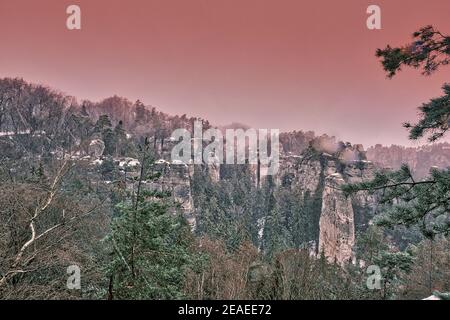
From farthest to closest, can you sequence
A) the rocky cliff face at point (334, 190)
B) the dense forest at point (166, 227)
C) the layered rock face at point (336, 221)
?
the rocky cliff face at point (334, 190)
the layered rock face at point (336, 221)
the dense forest at point (166, 227)

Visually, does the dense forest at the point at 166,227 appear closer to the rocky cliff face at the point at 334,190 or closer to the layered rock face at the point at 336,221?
the layered rock face at the point at 336,221

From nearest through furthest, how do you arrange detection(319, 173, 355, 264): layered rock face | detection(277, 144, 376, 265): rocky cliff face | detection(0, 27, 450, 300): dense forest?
detection(0, 27, 450, 300): dense forest, detection(319, 173, 355, 264): layered rock face, detection(277, 144, 376, 265): rocky cliff face

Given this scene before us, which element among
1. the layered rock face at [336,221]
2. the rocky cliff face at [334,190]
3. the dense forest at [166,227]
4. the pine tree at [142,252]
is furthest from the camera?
the rocky cliff face at [334,190]

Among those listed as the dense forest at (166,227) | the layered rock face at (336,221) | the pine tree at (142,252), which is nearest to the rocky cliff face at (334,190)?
the layered rock face at (336,221)

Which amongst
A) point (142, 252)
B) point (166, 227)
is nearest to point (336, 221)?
Answer: point (166, 227)

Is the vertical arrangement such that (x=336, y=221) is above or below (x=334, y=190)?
below

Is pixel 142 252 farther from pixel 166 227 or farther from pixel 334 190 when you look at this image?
pixel 334 190

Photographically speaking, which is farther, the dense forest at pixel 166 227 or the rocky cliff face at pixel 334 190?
the rocky cliff face at pixel 334 190

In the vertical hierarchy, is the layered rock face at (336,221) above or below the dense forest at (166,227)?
below

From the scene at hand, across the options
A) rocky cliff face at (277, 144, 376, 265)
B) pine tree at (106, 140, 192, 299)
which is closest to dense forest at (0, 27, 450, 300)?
pine tree at (106, 140, 192, 299)

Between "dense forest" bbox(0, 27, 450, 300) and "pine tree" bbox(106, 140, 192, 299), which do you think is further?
"pine tree" bbox(106, 140, 192, 299)

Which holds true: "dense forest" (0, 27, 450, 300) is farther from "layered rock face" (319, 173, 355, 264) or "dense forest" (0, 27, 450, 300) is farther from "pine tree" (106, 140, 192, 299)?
"layered rock face" (319, 173, 355, 264)

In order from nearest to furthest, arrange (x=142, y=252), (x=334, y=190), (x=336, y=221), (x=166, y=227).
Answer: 1. (x=142, y=252)
2. (x=166, y=227)
3. (x=336, y=221)
4. (x=334, y=190)

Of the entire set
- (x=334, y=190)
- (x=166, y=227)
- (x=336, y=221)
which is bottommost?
(x=336, y=221)
